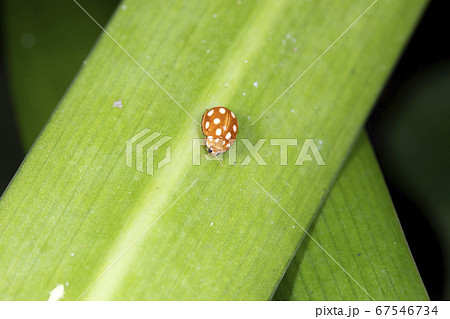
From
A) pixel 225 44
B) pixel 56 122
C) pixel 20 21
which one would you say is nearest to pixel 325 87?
pixel 225 44

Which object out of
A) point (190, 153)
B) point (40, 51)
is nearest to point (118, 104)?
point (190, 153)

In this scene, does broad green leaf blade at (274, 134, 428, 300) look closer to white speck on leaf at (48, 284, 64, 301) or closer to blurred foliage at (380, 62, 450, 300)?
blurred foliage at (380, 62, 450, 300)

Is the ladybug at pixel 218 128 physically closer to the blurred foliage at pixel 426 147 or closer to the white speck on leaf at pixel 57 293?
the white speck on leaf at pixel 57 293

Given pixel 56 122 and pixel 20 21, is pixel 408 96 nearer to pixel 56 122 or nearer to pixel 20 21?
pixel 56 122

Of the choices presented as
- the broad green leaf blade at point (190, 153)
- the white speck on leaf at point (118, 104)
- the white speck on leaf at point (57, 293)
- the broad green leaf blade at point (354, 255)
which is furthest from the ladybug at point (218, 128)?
the white speck on leaf at point (57, 293)

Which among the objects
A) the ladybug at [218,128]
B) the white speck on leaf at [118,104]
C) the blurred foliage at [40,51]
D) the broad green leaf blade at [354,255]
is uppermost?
the blurred foliage at [40,51]

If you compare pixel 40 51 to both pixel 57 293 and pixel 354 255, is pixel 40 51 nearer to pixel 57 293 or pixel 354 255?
pixel 57 293

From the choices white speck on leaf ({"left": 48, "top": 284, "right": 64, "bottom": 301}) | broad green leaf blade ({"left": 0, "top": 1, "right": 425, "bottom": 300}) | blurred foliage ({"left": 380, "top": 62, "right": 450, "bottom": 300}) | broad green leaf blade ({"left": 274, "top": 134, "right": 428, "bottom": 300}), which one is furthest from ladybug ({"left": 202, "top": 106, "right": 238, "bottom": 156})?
blurred foliage ({"left": 380, "top": 62, "right": 450, "bottom": 300})
